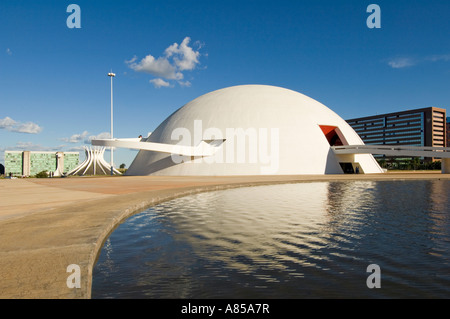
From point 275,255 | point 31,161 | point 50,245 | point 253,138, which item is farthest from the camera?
point 31,161

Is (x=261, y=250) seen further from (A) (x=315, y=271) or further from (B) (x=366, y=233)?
(B) (x=366, y=233)

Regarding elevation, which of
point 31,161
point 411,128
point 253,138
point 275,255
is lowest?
point 275,255

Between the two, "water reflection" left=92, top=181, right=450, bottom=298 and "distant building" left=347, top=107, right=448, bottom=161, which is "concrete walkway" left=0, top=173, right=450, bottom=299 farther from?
"distant building" left=347, top=107, right=448, bottom=161

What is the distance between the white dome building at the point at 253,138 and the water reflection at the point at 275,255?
24983 mm

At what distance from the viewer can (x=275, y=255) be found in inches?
215

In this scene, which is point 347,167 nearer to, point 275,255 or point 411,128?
point 275,255

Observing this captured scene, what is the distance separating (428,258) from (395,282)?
4.94 ft

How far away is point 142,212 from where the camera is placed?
10.2 meters

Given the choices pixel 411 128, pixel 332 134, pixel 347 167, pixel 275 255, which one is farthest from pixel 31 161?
pixel 411 128

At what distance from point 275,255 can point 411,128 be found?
17265 cm

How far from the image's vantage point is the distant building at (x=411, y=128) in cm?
14488

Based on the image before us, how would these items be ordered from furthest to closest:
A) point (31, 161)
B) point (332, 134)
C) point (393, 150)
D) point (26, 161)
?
point (31, 161), point (26, 161), point (332, 134), point (393, 150)

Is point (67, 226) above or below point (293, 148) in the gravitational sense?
below
